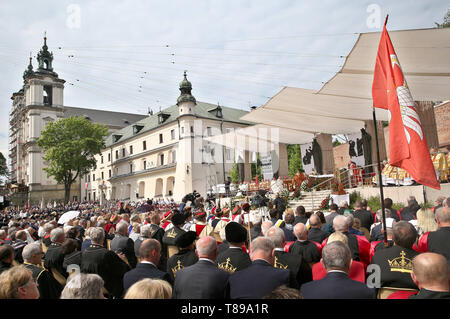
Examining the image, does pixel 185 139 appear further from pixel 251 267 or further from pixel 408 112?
pixel 251 267

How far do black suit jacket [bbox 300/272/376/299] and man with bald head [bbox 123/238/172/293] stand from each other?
1.66 meters

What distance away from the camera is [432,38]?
9078 mm

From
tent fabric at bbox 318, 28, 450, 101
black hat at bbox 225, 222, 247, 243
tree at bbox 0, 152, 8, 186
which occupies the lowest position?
black hat at bbox 225, 222, 247, 243

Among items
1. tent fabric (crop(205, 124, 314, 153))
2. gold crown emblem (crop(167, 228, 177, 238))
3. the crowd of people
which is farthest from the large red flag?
tent fabric (crop(205, 124, 314, 153))

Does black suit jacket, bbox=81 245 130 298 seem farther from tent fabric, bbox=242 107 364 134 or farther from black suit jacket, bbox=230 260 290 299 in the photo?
tent fabric, bbox=242 107 364 134

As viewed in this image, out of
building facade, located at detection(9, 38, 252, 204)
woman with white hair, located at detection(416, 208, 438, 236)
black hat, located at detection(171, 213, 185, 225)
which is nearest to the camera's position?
woman with white hair, located at detection(416, 208, 438, 236)

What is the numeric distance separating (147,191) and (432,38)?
46173mm

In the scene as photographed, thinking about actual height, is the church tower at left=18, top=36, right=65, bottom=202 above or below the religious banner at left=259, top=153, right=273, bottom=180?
above

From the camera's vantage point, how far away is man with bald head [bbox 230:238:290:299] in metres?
2.96

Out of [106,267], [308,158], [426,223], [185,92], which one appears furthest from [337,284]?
[185,92]

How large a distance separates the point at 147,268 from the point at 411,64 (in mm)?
10900
